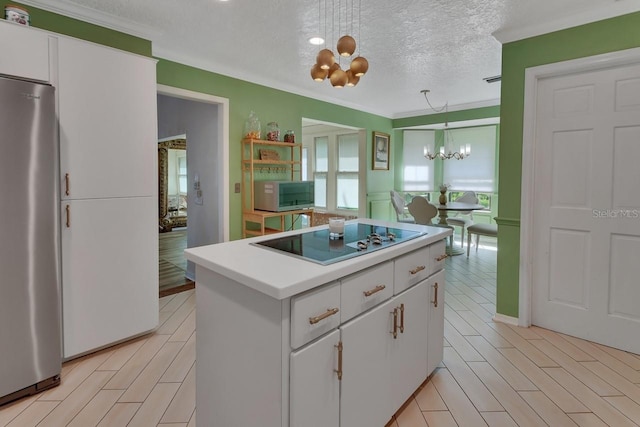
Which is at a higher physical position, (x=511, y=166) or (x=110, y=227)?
(x=511, y=166)

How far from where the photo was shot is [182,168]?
26.5ft

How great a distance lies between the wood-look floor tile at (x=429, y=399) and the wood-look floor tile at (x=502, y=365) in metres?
0.50

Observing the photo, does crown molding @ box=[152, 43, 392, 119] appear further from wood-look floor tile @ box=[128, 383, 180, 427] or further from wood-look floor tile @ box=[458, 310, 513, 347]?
Answer: wood-look floor tile @ box=[458, 310, 513, 347]

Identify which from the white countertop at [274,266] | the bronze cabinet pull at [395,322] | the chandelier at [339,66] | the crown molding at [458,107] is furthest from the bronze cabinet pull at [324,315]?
the crown molding at [458,107]

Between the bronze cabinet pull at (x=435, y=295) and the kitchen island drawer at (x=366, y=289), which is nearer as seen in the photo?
the kitchen island drawer at (x=366, y=289)

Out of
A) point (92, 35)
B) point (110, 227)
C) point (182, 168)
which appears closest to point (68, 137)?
point (110, 227)

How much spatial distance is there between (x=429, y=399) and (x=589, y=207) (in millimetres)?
1898

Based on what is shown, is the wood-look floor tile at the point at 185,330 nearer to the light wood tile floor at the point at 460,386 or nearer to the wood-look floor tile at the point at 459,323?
the light wood tile floor at the point at 460,386

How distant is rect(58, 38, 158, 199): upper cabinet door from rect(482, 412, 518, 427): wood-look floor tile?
8.52ft

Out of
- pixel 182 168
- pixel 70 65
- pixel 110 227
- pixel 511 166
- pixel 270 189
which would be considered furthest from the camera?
pixel 182 168

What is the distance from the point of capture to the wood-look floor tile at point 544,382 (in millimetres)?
1914

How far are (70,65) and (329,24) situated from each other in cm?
179

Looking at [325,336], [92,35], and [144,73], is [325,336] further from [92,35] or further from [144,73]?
[92,35]

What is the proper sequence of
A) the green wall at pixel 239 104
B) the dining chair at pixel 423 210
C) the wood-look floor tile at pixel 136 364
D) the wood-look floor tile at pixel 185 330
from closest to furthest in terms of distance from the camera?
the wood-look floor tile at pixel 136 364 < the wood-look floor tile at pixel 185 330 < the green wall at pixel 239 104 < the dining chair at pixel 423 210
